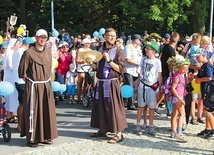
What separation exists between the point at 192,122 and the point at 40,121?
11.9 ft

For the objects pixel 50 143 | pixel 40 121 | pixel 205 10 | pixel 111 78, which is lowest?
pixel 50 143

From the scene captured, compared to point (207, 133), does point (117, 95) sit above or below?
above

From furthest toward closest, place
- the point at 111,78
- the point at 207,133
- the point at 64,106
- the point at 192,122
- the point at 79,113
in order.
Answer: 1. the point at 64,106
2. the point at 79,113
3. the point at 192,122
4. the point at 207,133
5. the point at 111,78

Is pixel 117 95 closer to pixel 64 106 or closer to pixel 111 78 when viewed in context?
pixel 111 78

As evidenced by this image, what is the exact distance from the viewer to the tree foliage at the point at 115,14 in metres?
25.8

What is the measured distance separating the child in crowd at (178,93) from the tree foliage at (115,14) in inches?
703

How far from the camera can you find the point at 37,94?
274 inches

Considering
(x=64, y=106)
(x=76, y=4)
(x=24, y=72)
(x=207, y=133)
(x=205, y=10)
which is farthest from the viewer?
(x=76, y=4)

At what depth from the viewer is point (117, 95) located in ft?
24.1

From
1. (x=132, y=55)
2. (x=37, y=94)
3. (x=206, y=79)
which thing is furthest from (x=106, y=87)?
(x=132, y=55)

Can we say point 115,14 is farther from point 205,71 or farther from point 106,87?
point 106,87

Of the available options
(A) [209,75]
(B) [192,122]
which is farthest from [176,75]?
(B) [192,122]

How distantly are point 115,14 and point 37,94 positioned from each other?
26.3 m

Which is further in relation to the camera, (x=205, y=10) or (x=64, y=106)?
(x=205, y=10)
